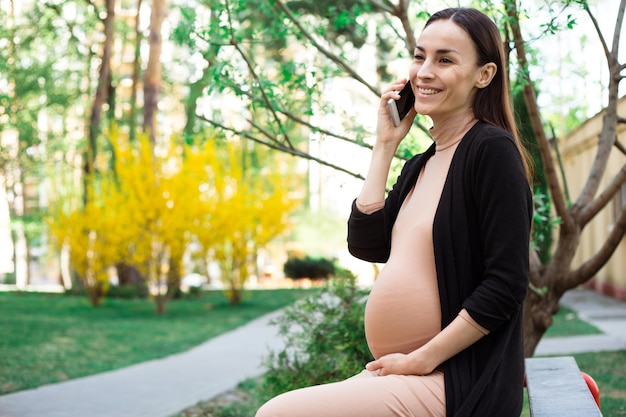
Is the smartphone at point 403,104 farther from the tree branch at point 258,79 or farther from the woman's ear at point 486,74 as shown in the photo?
the tree branch at point 258,79

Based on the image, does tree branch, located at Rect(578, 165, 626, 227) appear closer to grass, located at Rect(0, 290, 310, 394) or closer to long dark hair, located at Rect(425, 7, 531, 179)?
grass, located at Rect(0, 290, 310, 394)

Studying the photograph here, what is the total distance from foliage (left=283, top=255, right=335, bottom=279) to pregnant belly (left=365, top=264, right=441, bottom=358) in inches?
968

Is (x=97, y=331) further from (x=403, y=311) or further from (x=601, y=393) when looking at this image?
(x=403, y=311)

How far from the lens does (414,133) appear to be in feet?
20.1

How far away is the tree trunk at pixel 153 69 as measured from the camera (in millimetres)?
19766

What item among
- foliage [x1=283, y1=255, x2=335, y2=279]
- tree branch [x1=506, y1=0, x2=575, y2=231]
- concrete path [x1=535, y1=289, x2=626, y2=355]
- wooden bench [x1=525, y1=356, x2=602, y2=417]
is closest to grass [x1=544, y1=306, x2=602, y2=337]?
concrete path [x1=535, y1=289, x2=626, y2=355]

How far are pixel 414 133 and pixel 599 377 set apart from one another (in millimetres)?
3529

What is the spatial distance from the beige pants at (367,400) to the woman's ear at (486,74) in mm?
830

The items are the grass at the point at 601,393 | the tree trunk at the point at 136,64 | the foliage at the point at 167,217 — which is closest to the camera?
the grass at the point at 601,393

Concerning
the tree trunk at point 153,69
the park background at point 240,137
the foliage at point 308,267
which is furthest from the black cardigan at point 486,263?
the foliage at point 308,267

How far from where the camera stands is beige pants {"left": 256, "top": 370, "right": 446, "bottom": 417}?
198 cm

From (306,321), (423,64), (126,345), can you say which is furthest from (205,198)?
(423,64)

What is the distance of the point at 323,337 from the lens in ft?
18.0

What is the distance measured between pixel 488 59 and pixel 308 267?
25.5m
